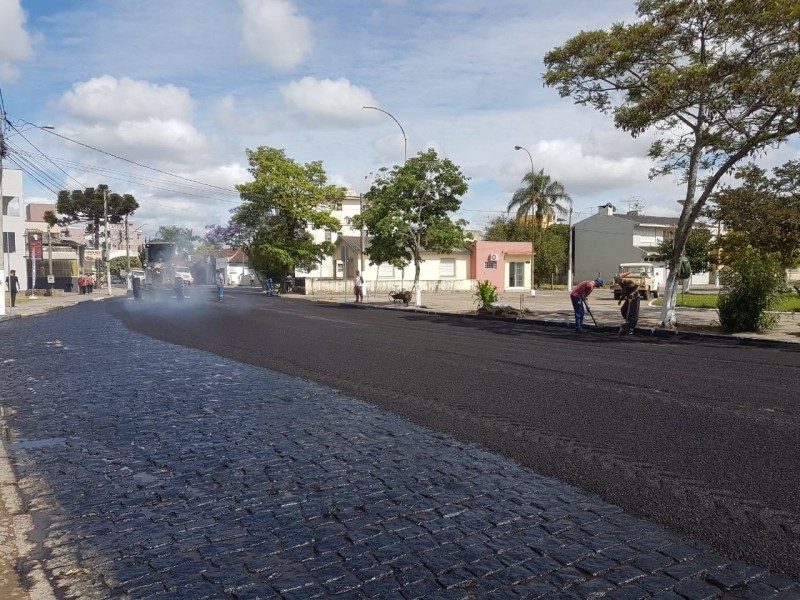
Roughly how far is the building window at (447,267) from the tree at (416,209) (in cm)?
2245

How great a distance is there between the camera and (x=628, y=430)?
638 cm

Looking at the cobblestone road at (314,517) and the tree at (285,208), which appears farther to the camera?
the tree at (285,208)

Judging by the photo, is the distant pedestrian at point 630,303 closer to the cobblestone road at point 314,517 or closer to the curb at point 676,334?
the curb at point 676,334

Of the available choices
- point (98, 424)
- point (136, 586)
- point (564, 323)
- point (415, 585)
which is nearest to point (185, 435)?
point (98, 424)

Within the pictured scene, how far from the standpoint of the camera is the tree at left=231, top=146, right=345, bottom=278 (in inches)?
1805

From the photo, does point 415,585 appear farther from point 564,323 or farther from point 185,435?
point 564,323

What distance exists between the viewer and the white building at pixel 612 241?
5847cm

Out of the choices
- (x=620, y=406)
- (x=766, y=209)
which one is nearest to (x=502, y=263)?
(x=766, y=209)

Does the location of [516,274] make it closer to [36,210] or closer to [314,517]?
[314,517]

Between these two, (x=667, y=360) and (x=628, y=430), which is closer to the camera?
(x=628, y=430)

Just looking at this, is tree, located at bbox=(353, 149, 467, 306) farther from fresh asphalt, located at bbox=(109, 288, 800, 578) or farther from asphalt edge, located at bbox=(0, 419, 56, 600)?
asphalt edge, located at bbox=(0, 419, 56, 600)

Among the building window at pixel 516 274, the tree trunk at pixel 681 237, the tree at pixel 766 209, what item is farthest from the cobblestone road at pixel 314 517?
the building window at pixel 516 274

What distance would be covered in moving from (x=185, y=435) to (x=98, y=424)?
3.97ft

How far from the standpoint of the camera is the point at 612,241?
60375mm
